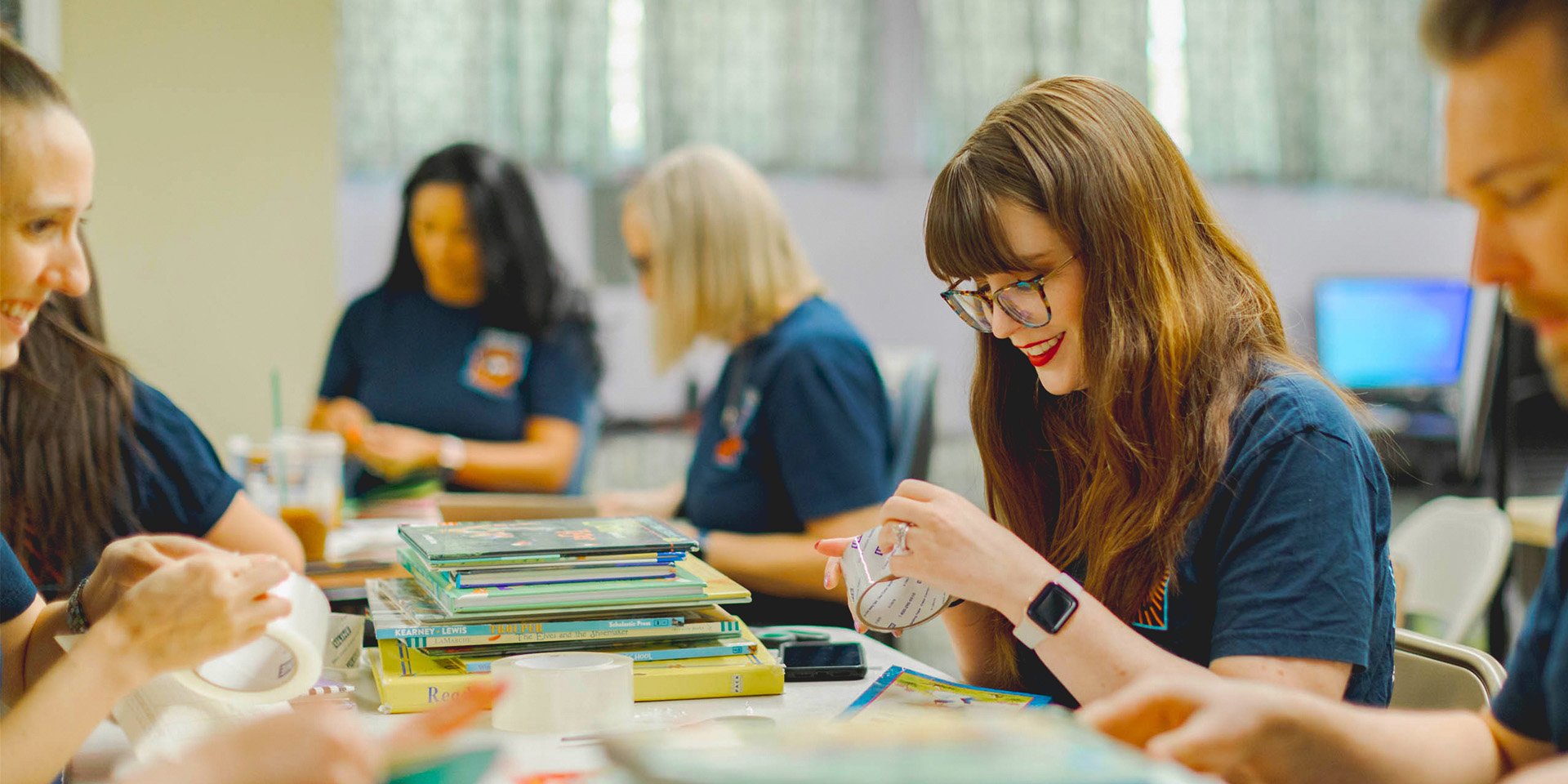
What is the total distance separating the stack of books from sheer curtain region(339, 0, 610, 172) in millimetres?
2642

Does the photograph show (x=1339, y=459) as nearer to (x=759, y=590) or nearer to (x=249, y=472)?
(x=759, y=590)

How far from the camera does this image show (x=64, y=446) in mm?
1583

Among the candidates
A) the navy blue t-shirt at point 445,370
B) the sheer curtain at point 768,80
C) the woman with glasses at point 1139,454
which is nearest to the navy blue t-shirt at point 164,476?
the woman with glasses at point 1139,454

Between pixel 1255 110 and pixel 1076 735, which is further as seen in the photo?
pixel 1255 110

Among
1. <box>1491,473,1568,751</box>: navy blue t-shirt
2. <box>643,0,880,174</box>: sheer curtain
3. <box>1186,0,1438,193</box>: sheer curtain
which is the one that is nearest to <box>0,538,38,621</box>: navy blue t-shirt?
<box>1491,473,1568,751</box>: navy blue t-shirt

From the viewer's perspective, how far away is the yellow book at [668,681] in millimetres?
1203

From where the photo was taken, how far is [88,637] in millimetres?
1005

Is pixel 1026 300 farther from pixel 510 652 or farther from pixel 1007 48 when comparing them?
pixel 1007 48

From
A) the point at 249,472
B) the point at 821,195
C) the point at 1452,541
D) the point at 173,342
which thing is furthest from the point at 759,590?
the point at 821,195

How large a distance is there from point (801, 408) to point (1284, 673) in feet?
3.90

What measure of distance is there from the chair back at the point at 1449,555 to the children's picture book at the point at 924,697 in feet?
5.20

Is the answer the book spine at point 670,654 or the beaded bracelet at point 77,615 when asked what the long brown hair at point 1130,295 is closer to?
the book spine at point 670,654

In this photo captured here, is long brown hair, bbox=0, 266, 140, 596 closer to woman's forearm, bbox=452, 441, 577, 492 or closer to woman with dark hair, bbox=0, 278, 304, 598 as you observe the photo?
woman with dark hair, bbox=0, 278, 304, 598

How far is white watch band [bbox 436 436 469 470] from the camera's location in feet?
9.31
